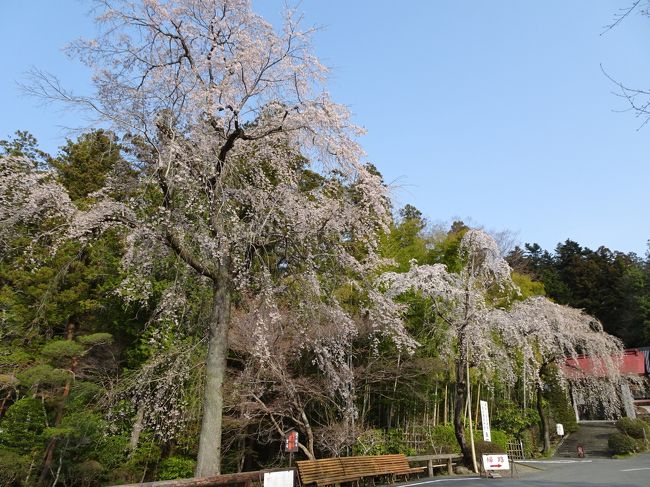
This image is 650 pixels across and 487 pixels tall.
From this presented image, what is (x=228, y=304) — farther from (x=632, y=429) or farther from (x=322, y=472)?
(x=632, y=429)

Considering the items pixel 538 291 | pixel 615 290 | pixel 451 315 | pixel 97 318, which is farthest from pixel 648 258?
pixel 97 318

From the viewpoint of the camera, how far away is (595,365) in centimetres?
1716

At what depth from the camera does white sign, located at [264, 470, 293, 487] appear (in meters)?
6.65

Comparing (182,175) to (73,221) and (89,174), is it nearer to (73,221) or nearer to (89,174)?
(73,221)

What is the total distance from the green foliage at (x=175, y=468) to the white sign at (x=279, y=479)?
6.05 metres

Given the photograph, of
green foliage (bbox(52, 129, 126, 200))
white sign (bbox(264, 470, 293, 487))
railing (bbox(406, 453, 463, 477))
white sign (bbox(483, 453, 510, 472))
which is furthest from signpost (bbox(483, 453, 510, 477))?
green foliage (bbox(52, 129, 126, 200))

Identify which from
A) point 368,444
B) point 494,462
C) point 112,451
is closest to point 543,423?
point 494,462

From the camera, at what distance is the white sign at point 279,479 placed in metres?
6.65

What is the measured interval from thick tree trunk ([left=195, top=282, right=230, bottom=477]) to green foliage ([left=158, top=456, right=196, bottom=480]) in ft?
20.0

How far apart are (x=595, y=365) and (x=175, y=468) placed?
1473 cm

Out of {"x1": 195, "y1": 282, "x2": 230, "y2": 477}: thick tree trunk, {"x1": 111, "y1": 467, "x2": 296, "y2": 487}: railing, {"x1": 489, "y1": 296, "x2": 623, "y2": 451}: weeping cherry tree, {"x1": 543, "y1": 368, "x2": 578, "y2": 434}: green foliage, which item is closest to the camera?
{"x1": 111, "y1": 467, "x2": 296, "y2": 487}: railing

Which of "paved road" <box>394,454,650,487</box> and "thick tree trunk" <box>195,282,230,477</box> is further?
"paved road" <box>394,454,650,487</box>

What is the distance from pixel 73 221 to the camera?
21.5ft

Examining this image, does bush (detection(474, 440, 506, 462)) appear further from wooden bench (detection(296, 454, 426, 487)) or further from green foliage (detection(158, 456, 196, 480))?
green foliage (detection(158, 456, 196, 480))
